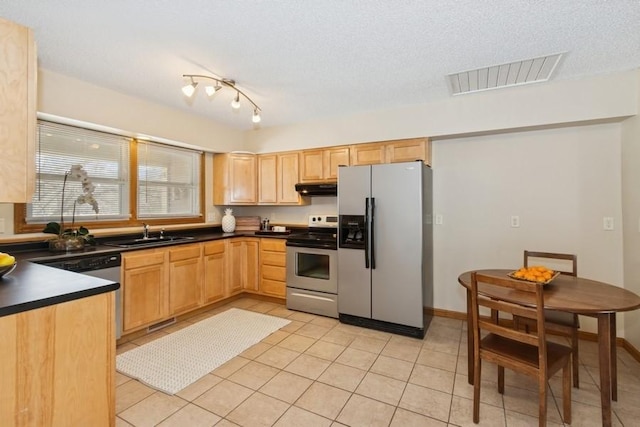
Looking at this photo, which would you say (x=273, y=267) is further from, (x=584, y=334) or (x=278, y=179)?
(x=584, y=334)

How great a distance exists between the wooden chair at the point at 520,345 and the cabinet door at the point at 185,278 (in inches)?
117

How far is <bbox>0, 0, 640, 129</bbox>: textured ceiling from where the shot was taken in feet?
5.88

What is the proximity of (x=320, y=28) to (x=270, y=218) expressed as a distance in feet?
10.4

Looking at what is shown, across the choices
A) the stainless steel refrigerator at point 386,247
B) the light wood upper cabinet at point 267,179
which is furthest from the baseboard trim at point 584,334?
the light wood upper cabinet at point 267,179

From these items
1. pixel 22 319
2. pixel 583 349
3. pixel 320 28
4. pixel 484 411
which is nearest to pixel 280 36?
pixel 320 28

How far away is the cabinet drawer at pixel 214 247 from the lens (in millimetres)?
3682

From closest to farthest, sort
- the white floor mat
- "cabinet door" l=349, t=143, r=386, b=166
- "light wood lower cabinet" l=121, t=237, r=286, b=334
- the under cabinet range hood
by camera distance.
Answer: the white floor mat, "light wood lower cabinet" l=121, t=237, r=286, b=334, "cabinet door" l=349, t=143, r=386, b=166, the under cabinet range hood

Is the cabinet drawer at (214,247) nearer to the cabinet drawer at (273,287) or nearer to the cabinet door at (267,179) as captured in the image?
the cabinet drawer at (273,287)

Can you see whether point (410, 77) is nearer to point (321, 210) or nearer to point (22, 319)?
point (321, 210)

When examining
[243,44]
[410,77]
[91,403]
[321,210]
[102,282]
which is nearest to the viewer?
[91,403]

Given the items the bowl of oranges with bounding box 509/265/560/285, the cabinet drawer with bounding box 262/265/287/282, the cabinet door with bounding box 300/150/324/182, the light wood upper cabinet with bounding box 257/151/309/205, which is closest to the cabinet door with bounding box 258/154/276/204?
the light wood upper cabinet with bounding box 257/151/309/205

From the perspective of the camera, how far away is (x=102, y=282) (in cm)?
145

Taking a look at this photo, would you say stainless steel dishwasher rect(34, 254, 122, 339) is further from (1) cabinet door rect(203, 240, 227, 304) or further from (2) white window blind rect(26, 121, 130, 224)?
(1) cabinet door rect(203, 240, 227, 304)

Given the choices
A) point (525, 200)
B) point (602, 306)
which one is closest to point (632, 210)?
point (525, 200)
